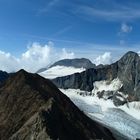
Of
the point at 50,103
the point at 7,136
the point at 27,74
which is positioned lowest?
the point at 7,136

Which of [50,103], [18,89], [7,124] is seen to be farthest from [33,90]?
[50,103]

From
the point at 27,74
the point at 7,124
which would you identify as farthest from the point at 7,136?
the point at 27,74

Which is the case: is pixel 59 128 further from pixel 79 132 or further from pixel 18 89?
pixel 18 89

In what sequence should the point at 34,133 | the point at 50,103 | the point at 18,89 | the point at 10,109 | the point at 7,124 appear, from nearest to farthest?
the point at 34,133, the point at 50,103, the point at 7,124, the point at 10,109, the point at 18,89

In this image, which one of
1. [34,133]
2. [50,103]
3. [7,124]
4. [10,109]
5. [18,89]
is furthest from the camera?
[18,89]

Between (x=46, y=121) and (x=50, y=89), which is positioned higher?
(x=50, y=89)

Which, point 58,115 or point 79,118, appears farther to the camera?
point 79,118
